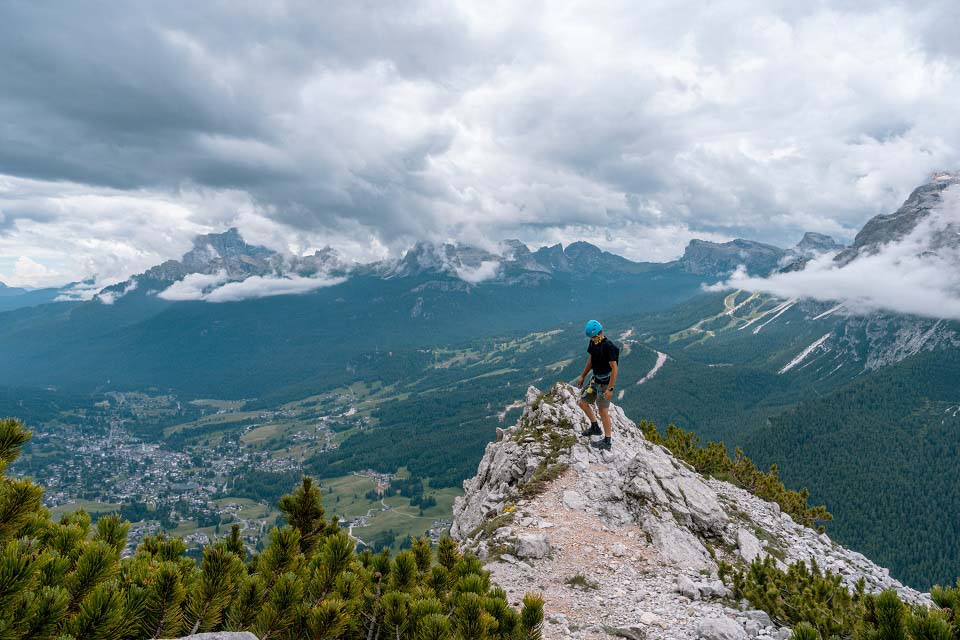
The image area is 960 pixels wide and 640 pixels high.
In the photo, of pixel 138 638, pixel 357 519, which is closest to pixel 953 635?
pixel 138 638

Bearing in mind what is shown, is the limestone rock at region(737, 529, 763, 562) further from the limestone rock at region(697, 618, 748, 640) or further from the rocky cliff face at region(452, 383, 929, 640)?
the limestone rock at region(697, 618, 748, 640)

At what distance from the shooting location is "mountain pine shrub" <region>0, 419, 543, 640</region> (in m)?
4.40

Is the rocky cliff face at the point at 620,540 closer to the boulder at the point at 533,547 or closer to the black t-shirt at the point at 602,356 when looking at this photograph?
the boulder at the point at 533,547

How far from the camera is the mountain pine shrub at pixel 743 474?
34.5 m

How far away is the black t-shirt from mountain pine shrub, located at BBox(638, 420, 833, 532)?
68.2ft

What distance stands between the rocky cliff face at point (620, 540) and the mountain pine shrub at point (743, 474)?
17.1 ft

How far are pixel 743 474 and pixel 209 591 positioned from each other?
40.5m

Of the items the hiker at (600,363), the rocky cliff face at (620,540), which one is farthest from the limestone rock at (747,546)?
the hiker at (600,363)

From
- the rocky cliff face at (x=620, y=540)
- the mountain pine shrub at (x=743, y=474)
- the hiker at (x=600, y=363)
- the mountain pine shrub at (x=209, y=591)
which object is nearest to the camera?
the mountain pine shrub at (x=209, y=591)

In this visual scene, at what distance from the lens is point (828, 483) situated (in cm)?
17338

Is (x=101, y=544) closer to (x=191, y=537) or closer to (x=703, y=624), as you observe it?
(x=703, y=624)

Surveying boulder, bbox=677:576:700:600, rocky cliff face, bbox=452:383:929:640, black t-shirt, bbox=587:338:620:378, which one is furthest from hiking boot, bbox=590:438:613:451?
boulder, bbox=677:576:700:600

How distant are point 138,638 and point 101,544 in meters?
1.14

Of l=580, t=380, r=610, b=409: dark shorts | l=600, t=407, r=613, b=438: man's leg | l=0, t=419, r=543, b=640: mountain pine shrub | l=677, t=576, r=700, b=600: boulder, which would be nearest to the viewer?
l=0, t=419, r=543, b=640: mountain pine shrub
